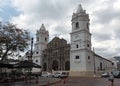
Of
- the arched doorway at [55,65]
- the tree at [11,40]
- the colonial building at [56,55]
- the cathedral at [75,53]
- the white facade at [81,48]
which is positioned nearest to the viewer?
the tree at [11,40]

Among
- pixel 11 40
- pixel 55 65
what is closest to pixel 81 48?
pixel 55 65

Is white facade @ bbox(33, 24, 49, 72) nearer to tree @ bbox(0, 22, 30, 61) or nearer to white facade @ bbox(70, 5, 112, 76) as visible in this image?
white facade @ bbox(70, 5, 112, 76)

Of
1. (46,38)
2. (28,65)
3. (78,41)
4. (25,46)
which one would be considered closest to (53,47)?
(46,38)

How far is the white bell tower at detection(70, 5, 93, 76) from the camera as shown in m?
74.1

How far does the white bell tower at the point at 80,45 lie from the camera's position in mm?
74062

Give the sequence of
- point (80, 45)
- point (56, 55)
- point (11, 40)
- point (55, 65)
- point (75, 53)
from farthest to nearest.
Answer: point (55, 65) → point (56, 55) → point (75, 53) → point (80, 45) → point (11, 40)

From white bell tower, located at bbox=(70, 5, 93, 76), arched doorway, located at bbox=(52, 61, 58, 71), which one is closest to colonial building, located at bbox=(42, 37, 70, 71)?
arched doorway, located at bbox=(52, 61, 58, 71)

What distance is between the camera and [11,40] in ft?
121

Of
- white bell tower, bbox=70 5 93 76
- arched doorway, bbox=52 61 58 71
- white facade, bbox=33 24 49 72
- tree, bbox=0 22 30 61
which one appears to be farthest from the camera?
white facade, bbox=33 24 49 72

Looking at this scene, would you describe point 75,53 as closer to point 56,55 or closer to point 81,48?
point 81,48

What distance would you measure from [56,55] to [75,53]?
14518 mm

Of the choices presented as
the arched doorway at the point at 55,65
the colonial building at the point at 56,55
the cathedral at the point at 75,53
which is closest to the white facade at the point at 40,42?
the cathedral at the point at 75,53

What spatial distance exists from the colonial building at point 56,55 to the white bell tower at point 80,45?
6.59 metres

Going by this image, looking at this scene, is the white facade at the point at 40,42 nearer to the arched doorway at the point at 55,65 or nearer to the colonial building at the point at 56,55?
the colonial building at the point at 56,55
